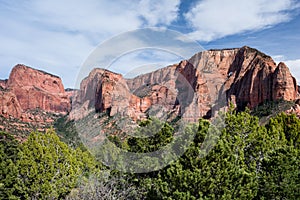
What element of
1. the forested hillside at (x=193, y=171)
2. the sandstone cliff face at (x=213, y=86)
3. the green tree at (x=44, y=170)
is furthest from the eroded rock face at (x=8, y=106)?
the green tree at (x=44, y=170)

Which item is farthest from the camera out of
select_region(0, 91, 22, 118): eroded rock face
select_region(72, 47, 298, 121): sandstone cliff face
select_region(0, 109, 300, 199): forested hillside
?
select_region(0, 91, 22, 118): eroded rock face

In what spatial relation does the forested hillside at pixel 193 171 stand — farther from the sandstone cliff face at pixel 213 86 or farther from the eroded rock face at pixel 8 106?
the eroded rock face at pixel 8 106

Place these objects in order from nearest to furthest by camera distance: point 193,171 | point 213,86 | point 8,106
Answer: point 193,171 → point 8,106 → point 213,86

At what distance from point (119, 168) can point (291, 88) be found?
105 meters

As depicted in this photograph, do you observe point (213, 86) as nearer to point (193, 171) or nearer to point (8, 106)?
point (8, 106)

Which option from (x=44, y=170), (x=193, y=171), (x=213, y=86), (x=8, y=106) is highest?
(x=213, y=86)

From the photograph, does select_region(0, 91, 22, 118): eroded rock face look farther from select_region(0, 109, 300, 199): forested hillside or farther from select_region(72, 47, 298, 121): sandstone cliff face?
select_region(0, 109, 300, 199): forested hillside

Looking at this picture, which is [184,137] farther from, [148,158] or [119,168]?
[119,168]

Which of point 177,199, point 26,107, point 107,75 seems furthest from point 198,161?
point 26,107

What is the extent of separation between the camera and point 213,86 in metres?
149

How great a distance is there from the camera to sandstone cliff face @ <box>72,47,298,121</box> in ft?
331

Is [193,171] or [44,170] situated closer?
[193,171]

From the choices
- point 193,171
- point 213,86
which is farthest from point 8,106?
point 193,171

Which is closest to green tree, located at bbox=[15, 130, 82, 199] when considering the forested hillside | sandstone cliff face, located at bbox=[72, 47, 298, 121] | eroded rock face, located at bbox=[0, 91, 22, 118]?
the forested hillside
